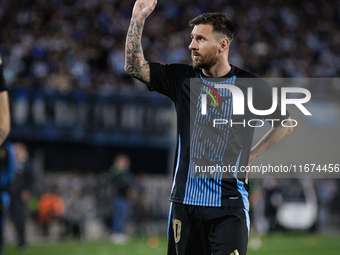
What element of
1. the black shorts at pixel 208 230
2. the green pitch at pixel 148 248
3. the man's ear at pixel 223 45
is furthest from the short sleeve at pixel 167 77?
the green pitch at pixel 148 248

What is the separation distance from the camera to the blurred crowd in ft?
53.7

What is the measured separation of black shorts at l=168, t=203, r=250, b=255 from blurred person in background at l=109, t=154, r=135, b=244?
9200 millimetres

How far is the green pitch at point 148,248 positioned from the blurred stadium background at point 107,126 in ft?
0.14

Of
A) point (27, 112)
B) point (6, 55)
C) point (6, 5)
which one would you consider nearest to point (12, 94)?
point (27, 112)

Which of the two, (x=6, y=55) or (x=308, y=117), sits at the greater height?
(x=6, y=55)

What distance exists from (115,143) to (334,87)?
8698mm

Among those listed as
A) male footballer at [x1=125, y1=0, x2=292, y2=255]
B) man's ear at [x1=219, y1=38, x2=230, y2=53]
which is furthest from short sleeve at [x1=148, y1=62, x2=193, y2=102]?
man's ear at [x1=219, y1=38, x2=230, y2=53]

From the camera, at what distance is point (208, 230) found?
4105 mm

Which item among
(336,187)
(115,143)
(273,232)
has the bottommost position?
(273,232)

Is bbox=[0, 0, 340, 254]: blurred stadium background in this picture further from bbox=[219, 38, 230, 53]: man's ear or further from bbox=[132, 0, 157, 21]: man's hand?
bbox=[132, 0, 157, 21]: man's hand

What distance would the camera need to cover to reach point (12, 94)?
1446 cm

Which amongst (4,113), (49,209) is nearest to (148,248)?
(49,209)

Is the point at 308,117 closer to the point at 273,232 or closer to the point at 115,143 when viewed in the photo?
the point at 273,232

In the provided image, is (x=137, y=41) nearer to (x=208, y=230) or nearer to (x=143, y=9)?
(x=143, y=9)
